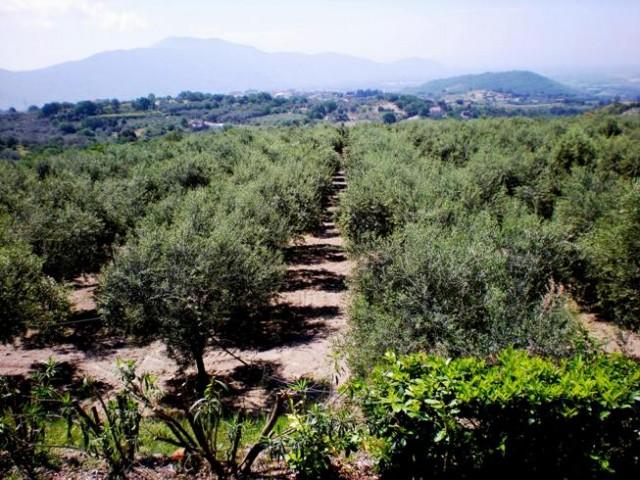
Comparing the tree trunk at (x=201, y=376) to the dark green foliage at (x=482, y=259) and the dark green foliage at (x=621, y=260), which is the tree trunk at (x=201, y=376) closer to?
the dark green foliage at (x=482, y=259)

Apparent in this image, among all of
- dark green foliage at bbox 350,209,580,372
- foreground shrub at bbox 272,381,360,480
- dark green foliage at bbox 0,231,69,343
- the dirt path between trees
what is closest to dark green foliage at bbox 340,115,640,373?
dark green foliage at bbox 350,209,580,372

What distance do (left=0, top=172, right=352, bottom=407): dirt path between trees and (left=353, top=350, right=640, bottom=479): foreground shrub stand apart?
277 inches

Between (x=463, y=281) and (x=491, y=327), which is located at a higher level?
(x=463, y=281)

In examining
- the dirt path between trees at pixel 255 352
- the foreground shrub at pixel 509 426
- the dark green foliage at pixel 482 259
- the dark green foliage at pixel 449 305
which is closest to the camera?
the foreground shrub at pixel 509 426

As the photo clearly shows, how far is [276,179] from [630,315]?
18557 mm

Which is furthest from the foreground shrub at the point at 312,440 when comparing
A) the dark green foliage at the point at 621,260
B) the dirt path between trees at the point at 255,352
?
the dark green foliage at the point at 621,260

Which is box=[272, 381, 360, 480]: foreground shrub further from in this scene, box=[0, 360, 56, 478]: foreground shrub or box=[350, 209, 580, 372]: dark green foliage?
box=[350, 209, 580, 372]: dark green foliage

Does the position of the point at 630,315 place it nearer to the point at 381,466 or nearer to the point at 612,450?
the point at 612,450

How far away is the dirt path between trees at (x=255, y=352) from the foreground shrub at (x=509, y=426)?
7027mm

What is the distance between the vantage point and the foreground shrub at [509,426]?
6.54 metres

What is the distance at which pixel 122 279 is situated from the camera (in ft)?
48.5

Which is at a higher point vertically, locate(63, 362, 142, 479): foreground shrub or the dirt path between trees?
locate(63, 362, 142, 479): foreground shrub

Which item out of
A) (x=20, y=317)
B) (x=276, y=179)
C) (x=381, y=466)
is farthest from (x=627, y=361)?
(x=276, y=179)

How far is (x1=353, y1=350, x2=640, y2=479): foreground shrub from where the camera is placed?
654 centimetres
